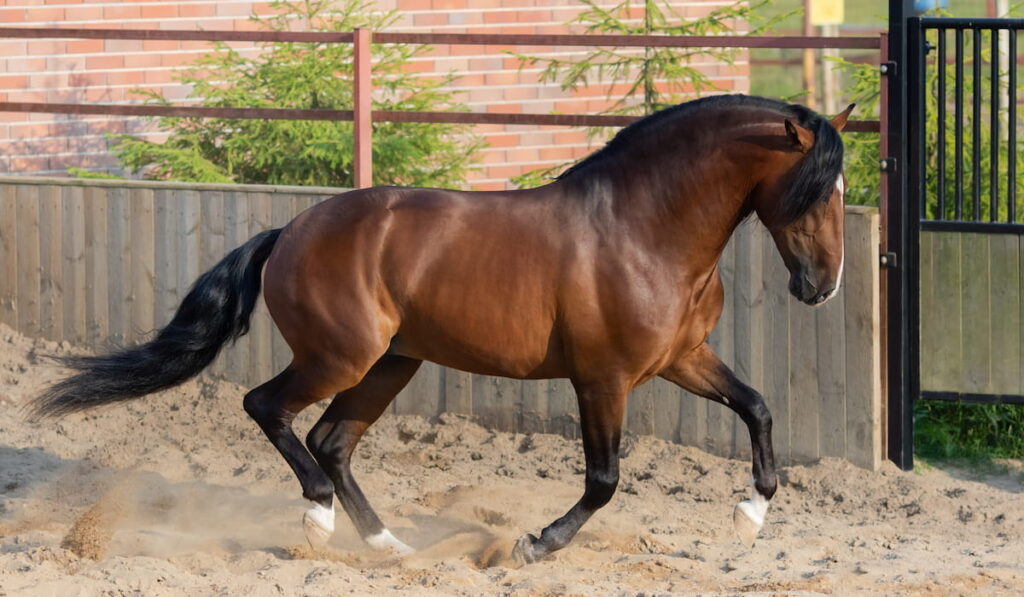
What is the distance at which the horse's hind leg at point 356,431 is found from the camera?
5484mm

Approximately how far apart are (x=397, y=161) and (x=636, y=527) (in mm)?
3838

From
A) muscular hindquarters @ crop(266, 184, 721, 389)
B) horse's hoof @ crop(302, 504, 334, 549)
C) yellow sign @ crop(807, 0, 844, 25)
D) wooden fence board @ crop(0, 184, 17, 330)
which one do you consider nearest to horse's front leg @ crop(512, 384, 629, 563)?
muscular hindquarters @ crop(266, 184, 721, 389)

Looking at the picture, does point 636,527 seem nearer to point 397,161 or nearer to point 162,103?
point 397,161

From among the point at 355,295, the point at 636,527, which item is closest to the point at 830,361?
the point at 636,527

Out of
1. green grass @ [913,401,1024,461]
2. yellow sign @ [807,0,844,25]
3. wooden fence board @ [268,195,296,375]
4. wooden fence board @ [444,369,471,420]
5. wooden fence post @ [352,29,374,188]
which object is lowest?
green grass @ [913,401,1024,461]

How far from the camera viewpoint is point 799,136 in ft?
15.8

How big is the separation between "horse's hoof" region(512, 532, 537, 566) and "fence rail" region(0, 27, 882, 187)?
8.39 ft

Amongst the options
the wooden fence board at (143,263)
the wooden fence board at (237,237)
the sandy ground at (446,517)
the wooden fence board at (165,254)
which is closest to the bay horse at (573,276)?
the sandy ground at (446,517)

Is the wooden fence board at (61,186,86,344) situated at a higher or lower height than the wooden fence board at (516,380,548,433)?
higher

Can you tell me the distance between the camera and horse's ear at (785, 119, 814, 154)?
4.79 meters

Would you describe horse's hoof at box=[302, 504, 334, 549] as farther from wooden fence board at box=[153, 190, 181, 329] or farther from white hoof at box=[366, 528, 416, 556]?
wooden fence board at box=[153, 190, 181, 329]

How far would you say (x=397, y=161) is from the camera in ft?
29.6

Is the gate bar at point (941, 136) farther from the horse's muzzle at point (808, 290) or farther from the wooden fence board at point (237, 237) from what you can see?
the wooden fence board at point (237, 237)

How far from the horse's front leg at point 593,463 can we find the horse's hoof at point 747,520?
1.59ft
